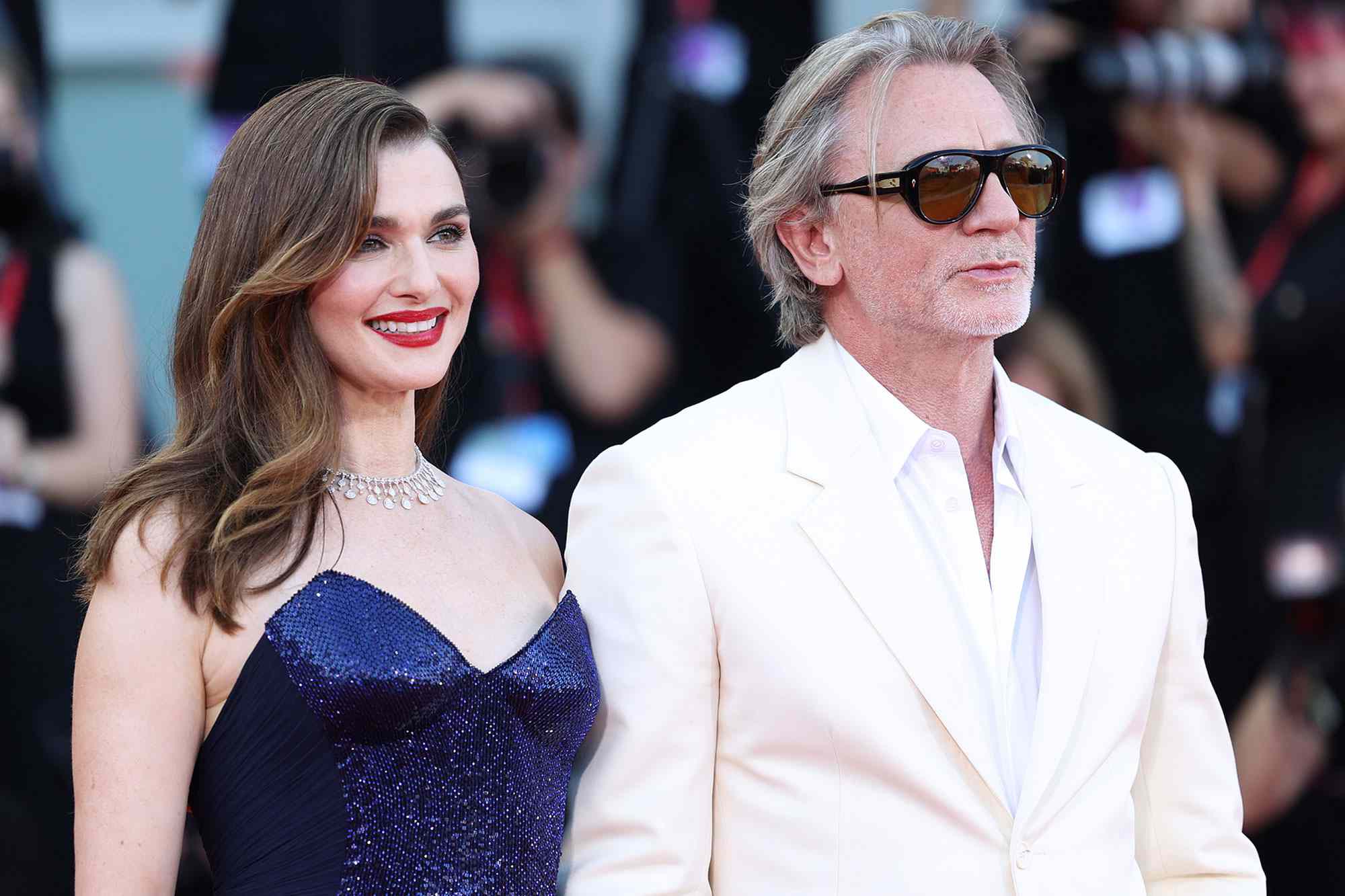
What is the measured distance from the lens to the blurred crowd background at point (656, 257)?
13.6 feet

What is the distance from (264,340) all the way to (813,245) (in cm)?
91

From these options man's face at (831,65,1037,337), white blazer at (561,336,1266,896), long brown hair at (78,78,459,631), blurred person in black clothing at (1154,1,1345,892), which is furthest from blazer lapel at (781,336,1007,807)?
blurred person in black clothing at (1154,1,1345,892)

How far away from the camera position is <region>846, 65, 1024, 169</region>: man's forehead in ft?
7.87

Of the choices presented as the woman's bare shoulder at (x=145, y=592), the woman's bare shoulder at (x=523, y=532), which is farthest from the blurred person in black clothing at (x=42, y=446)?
the woman's bare shoulder at (x=145, y=592)

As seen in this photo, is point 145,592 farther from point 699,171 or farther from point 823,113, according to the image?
point 699,171

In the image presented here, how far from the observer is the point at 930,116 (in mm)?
2414

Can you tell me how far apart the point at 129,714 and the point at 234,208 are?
2.35ft

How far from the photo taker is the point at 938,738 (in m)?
A: 2.18

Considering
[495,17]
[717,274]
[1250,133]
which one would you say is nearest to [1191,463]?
[1250,133]

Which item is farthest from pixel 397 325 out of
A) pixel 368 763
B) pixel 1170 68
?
pixel 1170 68

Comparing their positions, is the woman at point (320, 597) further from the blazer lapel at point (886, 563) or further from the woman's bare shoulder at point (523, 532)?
the blazer lapel at point (886, 563)

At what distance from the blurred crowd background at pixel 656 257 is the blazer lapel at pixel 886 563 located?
0.90 metres

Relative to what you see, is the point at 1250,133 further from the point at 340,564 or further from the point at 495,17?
the point at 340,564

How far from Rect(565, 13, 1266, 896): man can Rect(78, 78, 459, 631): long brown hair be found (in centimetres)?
44
